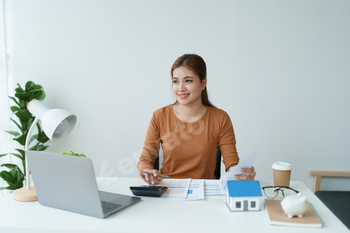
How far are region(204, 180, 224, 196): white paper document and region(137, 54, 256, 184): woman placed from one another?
0.33 m

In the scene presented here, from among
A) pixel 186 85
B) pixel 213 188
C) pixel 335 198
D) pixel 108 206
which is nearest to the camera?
pixel 108 206

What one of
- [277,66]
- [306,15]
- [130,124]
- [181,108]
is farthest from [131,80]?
[306,15]

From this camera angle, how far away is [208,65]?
2.41 m

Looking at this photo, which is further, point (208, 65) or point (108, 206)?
point (208, 65)

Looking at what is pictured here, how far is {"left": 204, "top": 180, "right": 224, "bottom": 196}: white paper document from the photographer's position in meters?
1.14

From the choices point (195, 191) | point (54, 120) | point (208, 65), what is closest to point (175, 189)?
point (195, 191)

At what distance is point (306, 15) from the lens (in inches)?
89.0

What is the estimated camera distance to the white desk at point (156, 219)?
0.82m

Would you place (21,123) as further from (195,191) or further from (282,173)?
(282,173)

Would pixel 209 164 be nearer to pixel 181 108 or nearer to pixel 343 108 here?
pixel 181 108

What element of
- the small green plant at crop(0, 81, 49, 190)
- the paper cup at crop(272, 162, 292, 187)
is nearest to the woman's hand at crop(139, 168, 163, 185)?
the paper cup at crop(272, 162, 292, 187)

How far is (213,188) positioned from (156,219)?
0.39 metres

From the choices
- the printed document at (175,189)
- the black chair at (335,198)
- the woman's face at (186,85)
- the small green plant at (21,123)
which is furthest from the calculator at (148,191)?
the small green plant at (21,123)

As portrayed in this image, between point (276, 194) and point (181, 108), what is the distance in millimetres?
812
